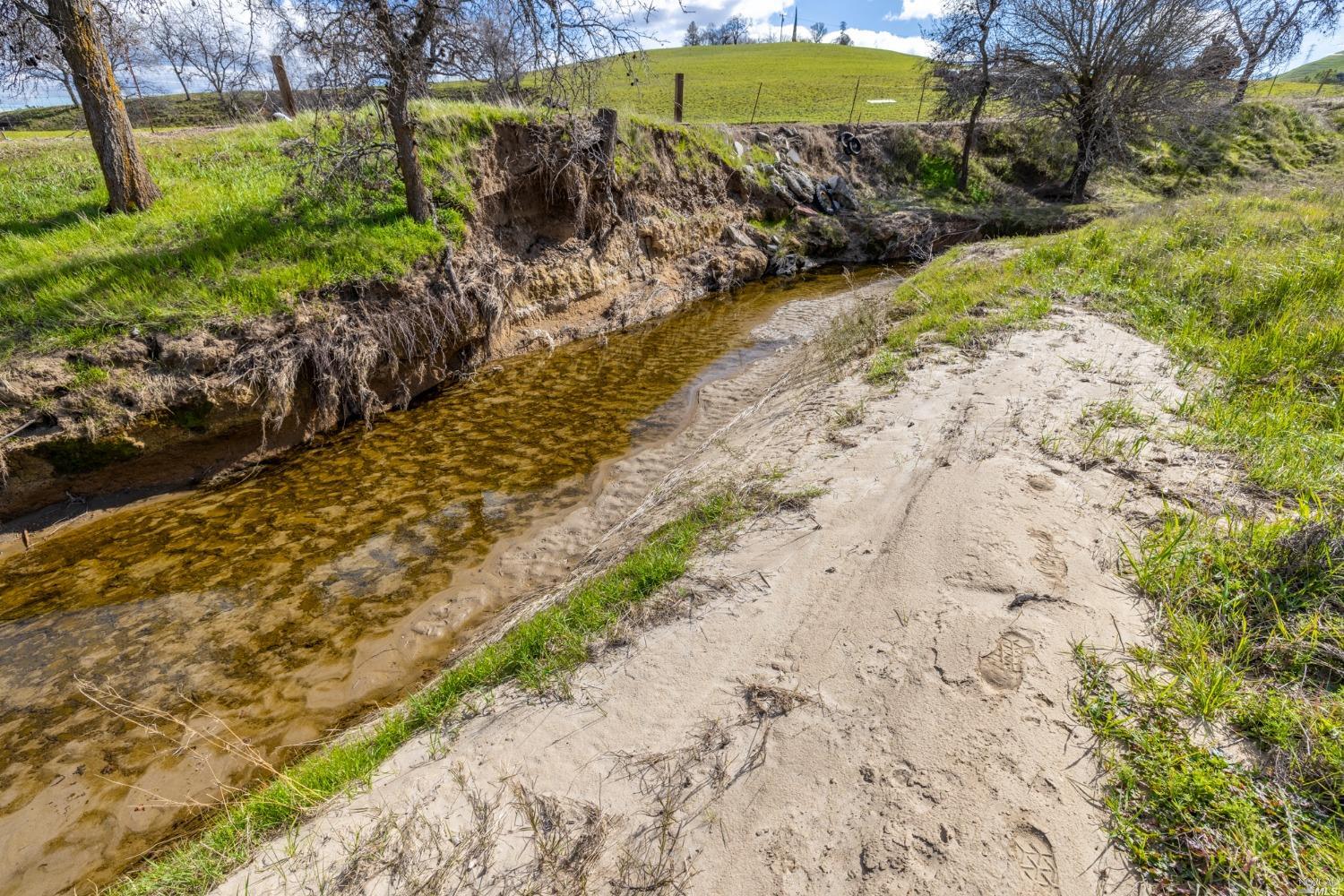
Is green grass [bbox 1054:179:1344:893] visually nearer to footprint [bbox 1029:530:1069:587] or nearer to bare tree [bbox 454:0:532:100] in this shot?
footprint [bbox 1029:530:1069:587]

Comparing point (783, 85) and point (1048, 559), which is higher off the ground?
point (783, 85)

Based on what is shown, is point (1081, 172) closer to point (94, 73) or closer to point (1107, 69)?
point (1107, 69)

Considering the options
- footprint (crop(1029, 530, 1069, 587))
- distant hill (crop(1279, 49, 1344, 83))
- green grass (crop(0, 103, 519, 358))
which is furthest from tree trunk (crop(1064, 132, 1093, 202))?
distant hill (crop(1279, 49, 1344, 83))

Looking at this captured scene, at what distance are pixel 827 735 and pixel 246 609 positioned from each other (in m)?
4.92

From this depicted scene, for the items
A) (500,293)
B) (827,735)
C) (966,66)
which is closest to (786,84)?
(966,66)

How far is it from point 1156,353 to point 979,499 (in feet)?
11.2

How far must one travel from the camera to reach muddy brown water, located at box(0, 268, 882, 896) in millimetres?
3352

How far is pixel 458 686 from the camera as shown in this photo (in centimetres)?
318

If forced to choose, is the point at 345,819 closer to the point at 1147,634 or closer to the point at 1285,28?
the point at 1147,634

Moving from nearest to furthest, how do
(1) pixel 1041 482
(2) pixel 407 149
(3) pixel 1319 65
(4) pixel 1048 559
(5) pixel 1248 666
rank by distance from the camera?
(5) pixel 1248 666, (4) pixel 1048 559, (1) pixel 1041 482, (2) pixel 407 149, (3) pixel 1319 65

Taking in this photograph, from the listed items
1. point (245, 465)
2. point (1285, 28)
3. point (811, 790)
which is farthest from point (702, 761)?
point (1285, 28)

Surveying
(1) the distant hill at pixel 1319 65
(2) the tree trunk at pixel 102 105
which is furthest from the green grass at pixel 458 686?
(1) the distant hill at pixel 1319 65

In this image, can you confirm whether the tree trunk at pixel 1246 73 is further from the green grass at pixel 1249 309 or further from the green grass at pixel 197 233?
the green grass at pixel 197 233

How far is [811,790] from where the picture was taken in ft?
6.89
